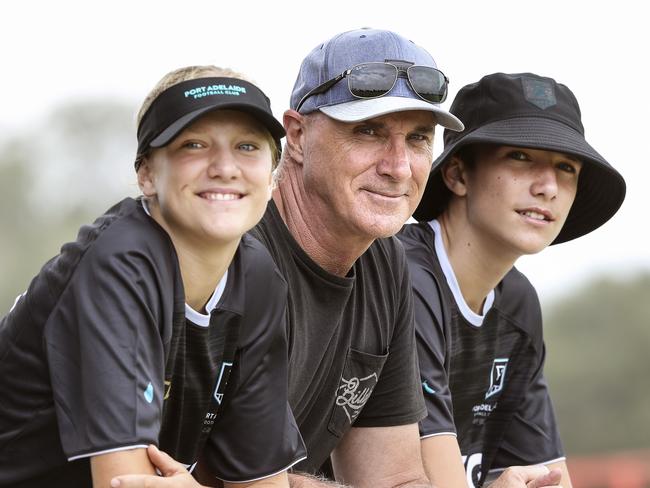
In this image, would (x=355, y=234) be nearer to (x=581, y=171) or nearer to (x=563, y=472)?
(x=581, y=171)

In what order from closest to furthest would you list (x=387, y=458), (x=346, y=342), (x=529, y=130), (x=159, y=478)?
1. (x=159, y=478)
2. (x=346, y=342)
3. (x=387, y=458)
4. (x=529, y=130)

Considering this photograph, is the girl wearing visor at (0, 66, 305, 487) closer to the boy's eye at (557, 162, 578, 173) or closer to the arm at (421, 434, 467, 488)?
the arm at (421, 434, 467, 488)

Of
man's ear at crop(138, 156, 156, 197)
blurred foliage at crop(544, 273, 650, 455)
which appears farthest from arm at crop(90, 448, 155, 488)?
blurred foliage at crop(544, 273, 650, 455)

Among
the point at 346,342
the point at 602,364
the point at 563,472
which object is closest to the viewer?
the point at 346,342

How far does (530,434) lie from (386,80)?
2089 millimetres

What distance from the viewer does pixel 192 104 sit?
359 centimetres

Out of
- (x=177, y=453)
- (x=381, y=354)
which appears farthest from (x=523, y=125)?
(x=177, y=453)

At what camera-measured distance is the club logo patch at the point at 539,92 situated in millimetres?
5199

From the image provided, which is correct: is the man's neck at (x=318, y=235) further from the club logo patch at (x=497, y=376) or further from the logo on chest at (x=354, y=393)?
the club logo patch at (x=497, y=376)

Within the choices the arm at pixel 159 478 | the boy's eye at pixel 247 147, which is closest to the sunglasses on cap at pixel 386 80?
the boy's eye at pixel 247 147

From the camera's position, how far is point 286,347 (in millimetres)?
3980

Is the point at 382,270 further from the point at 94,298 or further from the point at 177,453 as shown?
the point at 94,298

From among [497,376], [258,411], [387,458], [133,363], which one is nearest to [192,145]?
[133,363]

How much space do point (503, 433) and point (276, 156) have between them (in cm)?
229
